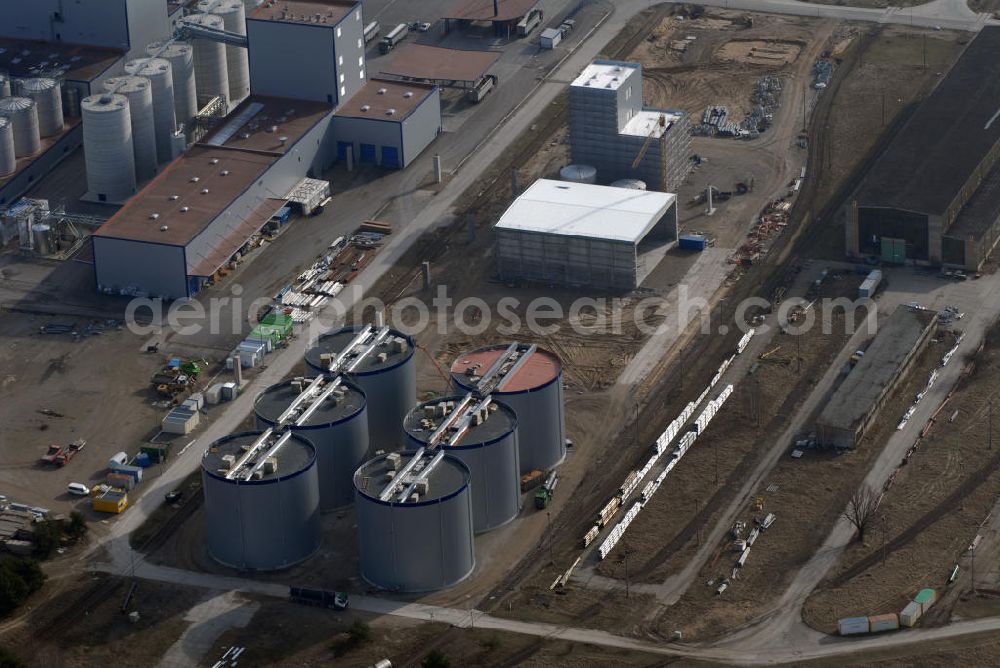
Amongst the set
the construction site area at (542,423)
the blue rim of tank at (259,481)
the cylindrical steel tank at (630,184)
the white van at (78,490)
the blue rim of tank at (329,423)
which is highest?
the blue rim of tank at (329,423)

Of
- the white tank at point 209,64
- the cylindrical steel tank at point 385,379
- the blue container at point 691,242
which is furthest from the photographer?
the white tank at point 209,64

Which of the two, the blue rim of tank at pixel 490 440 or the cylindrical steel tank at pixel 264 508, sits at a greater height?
the blue rim of tank at pixel 490 440

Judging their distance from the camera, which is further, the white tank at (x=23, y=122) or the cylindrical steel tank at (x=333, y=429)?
the white tank at (x=23, y=122)

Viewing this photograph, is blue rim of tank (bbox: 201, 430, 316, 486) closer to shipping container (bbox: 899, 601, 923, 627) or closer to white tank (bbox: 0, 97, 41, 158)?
shipping container (bbox: 899, 601, 923, 627)

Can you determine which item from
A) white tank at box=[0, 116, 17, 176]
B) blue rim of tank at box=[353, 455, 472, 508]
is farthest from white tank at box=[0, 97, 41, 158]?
blue rim of tank at box=[353, 455, 472, 508]

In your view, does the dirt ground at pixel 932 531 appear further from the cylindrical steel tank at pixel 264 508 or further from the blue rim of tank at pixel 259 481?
the blue rim of tank at pixel 259 481

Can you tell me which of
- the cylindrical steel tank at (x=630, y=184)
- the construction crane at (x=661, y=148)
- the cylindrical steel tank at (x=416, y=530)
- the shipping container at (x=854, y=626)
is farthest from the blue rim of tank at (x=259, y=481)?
the construction crane at (x=661, y=148)
